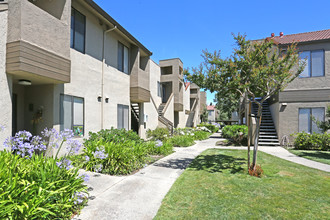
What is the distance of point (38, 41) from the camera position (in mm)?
6062

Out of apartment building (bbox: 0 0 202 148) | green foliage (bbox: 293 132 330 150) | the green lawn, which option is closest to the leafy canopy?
the green lawn

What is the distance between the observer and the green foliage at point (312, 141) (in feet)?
36.2

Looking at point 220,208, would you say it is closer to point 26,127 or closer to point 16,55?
point 16,55

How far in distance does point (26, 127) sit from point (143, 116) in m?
7.76

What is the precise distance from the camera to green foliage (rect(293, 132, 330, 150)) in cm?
1105

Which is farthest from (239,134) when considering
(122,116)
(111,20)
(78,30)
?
(78,30)

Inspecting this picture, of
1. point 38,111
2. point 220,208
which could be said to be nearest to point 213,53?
point 220,208

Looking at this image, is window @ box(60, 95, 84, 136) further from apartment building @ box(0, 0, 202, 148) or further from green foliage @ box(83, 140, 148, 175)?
green foliage @ box(83, 140, 148, 175)

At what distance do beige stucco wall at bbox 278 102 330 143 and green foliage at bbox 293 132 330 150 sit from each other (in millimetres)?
737

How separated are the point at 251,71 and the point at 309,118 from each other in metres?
9.41

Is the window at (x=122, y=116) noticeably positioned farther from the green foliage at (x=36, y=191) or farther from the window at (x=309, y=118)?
the window at (x=309, y=118)

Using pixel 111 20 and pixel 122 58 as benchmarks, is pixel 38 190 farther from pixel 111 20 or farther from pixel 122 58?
pixel 122 58

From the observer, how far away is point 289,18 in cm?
960

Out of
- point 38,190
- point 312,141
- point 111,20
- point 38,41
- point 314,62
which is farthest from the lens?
point 314,62
